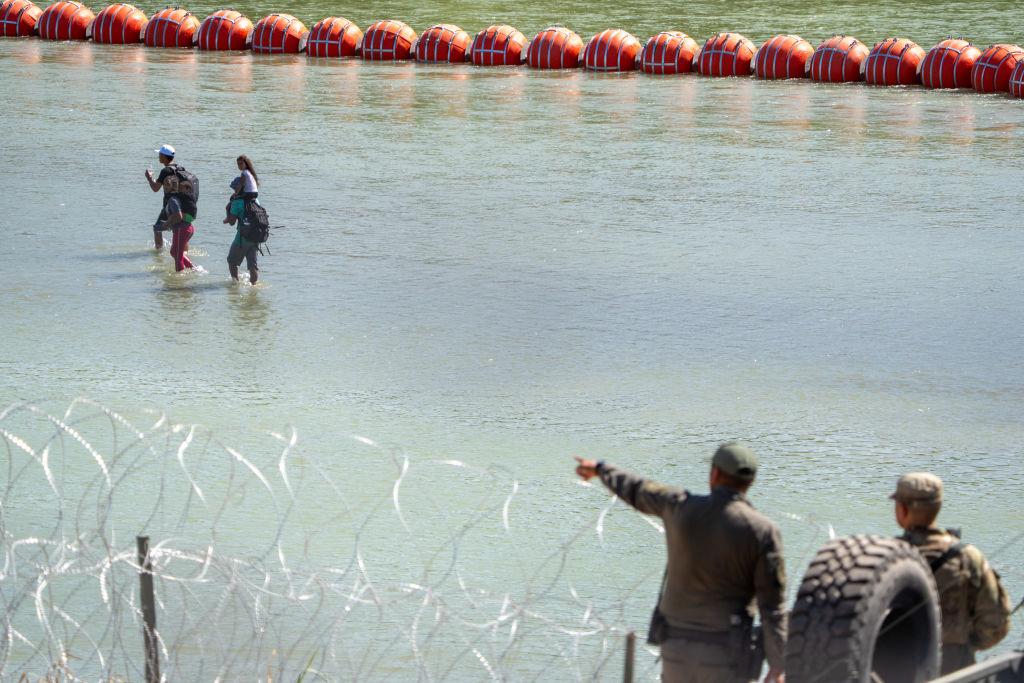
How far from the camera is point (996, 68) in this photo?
2994cm

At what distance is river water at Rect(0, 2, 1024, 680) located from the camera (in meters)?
9.64

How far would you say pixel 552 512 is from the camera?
9.36m

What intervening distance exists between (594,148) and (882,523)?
15.2 m

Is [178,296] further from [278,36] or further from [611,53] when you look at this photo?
[278,36]

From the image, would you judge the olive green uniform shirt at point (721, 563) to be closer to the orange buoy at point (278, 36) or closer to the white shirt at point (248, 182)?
the white shirt at point (248, 182)

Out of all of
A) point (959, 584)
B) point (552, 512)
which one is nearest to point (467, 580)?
point (552, 512)

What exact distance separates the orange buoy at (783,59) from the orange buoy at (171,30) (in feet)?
48.1

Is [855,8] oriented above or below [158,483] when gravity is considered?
above

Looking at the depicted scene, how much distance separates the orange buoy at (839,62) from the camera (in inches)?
1268

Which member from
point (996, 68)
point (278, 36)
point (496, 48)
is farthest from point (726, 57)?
point (278, 36)

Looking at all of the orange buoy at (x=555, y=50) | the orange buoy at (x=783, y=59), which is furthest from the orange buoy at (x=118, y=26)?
the orange buoy at (x=783, y=59)

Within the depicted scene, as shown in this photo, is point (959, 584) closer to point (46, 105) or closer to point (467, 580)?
point (467, 580)

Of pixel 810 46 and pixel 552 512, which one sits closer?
pixel 552 512

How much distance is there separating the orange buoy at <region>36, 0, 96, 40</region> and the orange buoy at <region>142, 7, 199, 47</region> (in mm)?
2016
